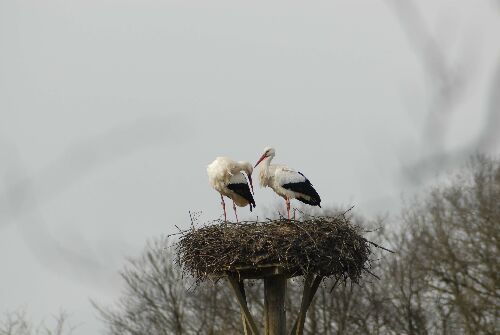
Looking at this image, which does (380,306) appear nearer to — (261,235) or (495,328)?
(495,328)

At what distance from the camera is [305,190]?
14172 millimetres

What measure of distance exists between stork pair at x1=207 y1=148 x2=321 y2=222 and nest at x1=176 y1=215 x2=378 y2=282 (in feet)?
4.99

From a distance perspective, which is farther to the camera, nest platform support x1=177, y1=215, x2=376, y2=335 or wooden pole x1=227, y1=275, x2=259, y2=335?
wooden pole x1=227, y1=275, x2=259, y2=335

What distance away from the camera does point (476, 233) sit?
23.2 metres

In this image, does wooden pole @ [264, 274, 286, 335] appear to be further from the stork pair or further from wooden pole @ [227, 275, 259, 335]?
the stork pair

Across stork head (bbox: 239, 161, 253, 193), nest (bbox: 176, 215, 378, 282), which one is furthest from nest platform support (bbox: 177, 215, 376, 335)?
stork head (bbox: 239, 161, 253, 193)

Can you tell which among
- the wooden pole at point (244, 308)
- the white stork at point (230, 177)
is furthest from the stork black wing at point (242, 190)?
the wooden pole at point (244, 308)

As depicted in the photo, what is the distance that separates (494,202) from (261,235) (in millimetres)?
12233

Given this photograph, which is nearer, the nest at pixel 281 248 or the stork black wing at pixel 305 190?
the nest at pixel 281 248

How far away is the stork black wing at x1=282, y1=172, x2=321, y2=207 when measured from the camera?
45.8ft

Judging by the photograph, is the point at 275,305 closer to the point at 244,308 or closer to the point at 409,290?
the point at 244,308

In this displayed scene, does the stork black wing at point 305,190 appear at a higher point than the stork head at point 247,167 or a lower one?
lower

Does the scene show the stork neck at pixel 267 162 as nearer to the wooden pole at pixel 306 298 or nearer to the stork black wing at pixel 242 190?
the stork black wing at pixel 242 190

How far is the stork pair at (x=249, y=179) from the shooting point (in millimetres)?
13852
